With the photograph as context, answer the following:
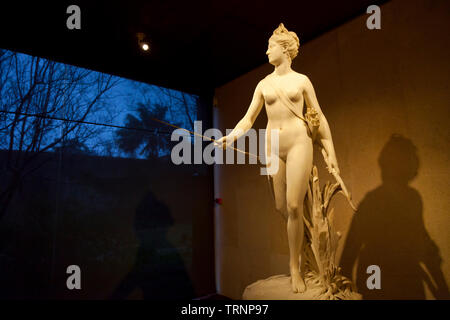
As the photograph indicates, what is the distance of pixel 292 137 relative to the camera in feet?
6.91

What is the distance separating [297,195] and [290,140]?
0.44m

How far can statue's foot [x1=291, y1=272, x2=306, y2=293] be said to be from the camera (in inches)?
80.1

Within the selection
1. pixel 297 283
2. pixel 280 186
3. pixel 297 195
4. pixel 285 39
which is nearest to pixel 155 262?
pixel 297 283

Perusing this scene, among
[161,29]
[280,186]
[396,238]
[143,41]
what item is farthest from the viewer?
[143,41]

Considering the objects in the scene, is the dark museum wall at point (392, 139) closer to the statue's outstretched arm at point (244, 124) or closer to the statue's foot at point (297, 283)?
the statue's foot at point (297, 283)

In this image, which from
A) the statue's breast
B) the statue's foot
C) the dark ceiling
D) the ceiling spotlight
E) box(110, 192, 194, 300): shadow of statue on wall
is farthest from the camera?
box(110, 192, 194, 300): shadow of statue on wall

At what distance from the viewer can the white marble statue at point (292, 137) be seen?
207 cm

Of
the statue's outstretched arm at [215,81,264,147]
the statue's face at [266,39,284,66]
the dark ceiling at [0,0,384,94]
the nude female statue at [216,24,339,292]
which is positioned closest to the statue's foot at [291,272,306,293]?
the nude female statue at [216,24,339,292]

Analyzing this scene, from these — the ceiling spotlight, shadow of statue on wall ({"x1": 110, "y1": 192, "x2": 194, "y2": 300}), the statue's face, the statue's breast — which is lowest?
shadow of statue on wall ({"x1": 110, "y1": 192, "x2": 194, "y2": 300})

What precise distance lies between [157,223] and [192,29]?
2.66m

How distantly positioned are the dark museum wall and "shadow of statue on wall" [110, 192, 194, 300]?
147 cm

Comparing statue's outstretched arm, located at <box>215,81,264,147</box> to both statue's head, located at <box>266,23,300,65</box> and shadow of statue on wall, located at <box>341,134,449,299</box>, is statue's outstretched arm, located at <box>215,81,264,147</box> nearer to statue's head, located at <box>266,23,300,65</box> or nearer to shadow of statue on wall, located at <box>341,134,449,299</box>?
statue's head, located at <box>266,23,300,65</box>

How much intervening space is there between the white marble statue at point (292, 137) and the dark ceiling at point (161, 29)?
984mm

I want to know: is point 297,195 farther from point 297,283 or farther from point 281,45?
point 281,45
